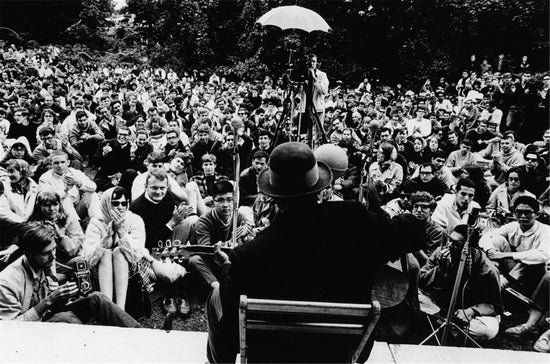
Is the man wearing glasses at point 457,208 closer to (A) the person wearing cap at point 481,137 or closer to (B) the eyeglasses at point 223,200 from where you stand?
(B) the eyeglasses at point 223,200

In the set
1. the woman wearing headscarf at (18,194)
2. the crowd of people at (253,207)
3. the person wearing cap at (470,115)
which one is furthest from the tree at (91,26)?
the woman wearing headscarf at (18,194)

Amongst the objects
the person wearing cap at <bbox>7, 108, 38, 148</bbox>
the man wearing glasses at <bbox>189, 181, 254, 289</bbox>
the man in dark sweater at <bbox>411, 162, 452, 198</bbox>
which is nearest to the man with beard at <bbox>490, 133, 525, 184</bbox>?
the man in dark sweater at <bbox>411, 162, 452, 198</bbox>

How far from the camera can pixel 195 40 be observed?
77.9ft

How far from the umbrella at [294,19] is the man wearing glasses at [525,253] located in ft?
10.7

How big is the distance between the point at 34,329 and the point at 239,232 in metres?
2.07

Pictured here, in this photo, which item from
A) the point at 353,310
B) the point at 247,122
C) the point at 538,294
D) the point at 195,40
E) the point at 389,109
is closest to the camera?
the point at 353,310

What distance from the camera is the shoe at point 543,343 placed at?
13.8 ft

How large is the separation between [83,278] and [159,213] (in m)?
1.52

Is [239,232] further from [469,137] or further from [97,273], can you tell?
[469,137]

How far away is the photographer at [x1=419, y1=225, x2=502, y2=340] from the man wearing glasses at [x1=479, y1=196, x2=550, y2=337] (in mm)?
531

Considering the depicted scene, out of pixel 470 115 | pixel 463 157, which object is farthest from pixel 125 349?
pixel 470 115

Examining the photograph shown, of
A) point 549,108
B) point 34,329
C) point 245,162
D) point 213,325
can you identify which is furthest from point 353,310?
point 549,108

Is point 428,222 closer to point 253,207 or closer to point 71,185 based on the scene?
point 253,207

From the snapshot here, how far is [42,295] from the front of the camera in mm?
3779
